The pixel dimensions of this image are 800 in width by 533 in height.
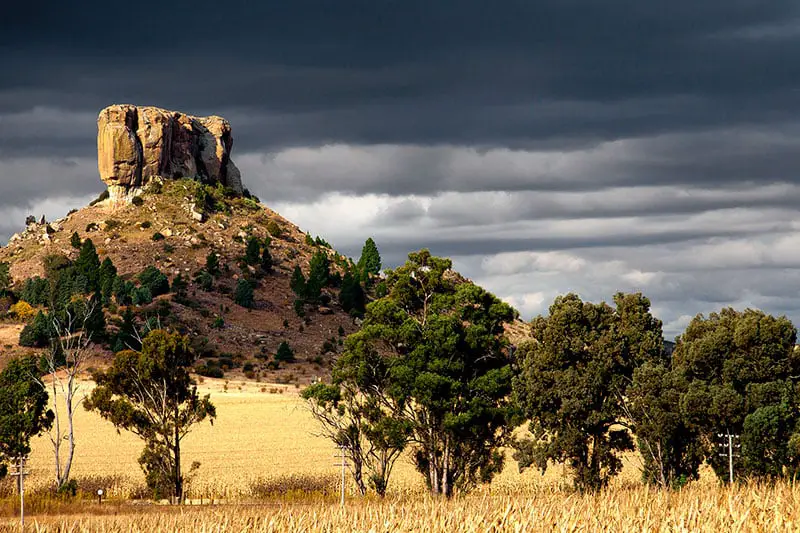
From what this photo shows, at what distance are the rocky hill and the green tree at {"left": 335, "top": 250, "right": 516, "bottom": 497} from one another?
69.4 meters

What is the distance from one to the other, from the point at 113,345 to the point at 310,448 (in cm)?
4602

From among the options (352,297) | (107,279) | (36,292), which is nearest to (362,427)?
(107,279)

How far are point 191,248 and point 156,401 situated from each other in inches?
4358

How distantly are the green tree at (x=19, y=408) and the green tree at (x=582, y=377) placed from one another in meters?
26.3

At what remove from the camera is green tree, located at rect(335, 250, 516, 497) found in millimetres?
55406

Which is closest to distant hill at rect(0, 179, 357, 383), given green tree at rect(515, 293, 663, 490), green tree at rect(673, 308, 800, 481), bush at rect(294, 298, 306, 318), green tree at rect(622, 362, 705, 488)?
bush at rect(294, 298, 306, 318)

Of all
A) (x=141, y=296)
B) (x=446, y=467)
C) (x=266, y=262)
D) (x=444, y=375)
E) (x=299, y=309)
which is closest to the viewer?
(x=444, y=375)

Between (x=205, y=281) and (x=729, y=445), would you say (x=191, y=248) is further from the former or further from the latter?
(x=729, y=445)

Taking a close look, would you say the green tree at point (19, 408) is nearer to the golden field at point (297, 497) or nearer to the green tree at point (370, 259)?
the golden field at point (297, 497)

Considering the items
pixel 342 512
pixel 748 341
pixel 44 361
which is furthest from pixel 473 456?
pixel 44 361

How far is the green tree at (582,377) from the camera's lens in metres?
55.2

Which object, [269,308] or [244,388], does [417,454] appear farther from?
[269,308]

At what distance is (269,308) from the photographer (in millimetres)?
153250

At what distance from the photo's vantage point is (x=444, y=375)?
182 feet
